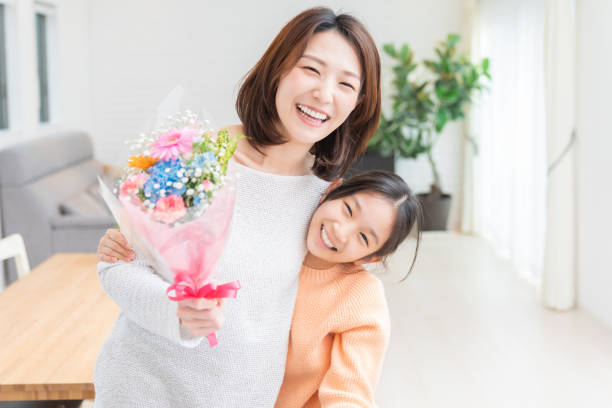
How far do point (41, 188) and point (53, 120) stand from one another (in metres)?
2.07

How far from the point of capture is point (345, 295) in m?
1.41

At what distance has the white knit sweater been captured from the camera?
1.23 m

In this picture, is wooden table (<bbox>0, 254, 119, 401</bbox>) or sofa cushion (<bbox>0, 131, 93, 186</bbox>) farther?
sofa cushion (<bbox>0, 131, 93, 186</bbox>)

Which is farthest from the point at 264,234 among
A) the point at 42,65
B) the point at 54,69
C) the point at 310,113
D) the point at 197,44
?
the point at 197,44

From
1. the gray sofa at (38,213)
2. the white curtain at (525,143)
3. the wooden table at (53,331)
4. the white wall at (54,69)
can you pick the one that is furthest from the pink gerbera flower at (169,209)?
the white wall at (54,69)

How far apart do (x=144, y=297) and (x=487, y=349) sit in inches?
113

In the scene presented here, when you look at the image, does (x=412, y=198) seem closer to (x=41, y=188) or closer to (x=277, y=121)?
(x=277, y=121)

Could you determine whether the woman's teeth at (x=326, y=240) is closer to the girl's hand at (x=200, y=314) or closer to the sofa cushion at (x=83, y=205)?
the girl's hand at (x=200, y=314)

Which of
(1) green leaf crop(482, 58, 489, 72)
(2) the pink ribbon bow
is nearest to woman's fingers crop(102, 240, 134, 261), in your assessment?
(2) the pink ribbon bow

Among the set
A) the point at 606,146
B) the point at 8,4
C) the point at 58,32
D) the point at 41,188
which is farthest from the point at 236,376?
the point at 58,32

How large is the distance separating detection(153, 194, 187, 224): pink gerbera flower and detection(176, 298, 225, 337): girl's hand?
0.43 ft

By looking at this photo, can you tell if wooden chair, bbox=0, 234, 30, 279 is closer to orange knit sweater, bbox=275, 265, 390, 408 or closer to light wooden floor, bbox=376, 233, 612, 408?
orange knit sweater, bbox=275, 265, 390, 408

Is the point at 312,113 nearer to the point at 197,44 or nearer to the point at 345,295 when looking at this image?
the point at 345,295

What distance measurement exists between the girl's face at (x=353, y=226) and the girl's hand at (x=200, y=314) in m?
0.43
